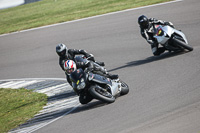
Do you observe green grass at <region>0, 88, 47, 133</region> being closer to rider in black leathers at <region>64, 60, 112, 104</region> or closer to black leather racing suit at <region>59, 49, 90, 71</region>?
black leather racing suit at <region>59, 49, 90, 71</region>

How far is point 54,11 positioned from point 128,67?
15.0 m

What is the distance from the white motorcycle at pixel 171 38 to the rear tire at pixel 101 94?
12.0ft

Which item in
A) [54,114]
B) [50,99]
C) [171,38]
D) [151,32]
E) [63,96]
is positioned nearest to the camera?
[54,114]

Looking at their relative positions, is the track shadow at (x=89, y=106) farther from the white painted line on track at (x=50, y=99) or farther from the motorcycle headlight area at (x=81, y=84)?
the motorcycle headlight area at (x=81, y=84)

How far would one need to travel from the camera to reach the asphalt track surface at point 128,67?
7434 mm

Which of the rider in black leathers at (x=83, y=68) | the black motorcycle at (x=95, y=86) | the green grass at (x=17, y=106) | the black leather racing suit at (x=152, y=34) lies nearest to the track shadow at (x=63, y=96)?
the green grass at (x=17, y=106)

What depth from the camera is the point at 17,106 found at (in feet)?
38.3

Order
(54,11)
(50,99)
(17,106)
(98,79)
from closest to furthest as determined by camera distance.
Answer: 1. (98,79)
2. (50,99)
3. (17,106)
4. (54,11)

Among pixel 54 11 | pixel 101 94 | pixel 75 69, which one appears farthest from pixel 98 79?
pixel 54 11

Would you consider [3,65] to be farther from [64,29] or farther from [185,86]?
[185,86]

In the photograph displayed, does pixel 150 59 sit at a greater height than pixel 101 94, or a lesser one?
lesser

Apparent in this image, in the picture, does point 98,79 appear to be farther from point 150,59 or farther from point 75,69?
point 150,59

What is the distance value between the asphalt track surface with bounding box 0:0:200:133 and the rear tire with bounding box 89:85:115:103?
0.70 ft

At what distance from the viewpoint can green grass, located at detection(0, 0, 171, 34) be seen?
22.3 metres
